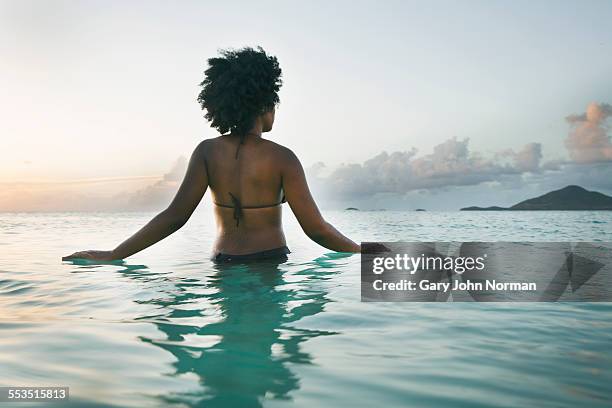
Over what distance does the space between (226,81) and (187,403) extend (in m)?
3.62

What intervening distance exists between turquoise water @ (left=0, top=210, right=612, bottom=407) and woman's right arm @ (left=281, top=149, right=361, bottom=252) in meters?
0.70

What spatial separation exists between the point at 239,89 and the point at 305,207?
1329 millimetres

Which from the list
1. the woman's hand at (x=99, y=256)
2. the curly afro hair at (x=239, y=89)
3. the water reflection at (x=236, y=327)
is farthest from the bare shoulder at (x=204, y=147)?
the woman's hand at (x=99, y=256)

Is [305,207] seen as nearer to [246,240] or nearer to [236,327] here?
[246,240]

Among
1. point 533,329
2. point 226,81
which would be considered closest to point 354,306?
point 533,329

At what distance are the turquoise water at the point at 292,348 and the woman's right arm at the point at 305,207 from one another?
70 centimetres

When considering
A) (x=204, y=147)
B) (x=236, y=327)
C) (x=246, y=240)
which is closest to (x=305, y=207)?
(x=246, y=240)

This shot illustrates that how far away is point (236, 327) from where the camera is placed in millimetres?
2623

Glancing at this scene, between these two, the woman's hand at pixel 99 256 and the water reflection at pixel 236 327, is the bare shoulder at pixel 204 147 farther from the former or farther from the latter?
the woman's hand at pixel 99 256

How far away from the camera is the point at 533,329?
9.01 feet

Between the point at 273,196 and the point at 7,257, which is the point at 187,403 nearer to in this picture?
the point at 273,196

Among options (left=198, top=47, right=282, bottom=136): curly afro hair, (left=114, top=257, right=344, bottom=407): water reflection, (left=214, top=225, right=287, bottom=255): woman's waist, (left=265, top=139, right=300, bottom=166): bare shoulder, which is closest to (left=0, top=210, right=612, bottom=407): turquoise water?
(left=114, top=257, right=344, bottom=407): water reflection

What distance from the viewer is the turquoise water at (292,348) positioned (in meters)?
1.79

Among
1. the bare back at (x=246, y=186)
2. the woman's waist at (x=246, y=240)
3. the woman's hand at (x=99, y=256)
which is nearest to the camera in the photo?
the bare back at (x=246, y=186)
